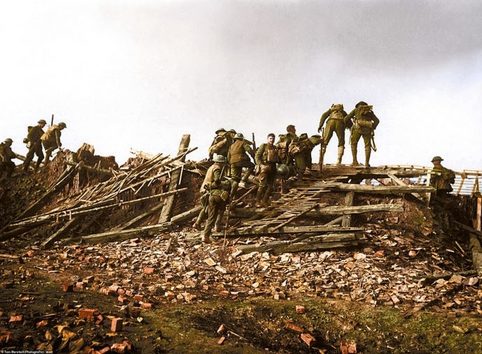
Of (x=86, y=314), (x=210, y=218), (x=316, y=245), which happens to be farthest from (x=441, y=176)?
(x=86, y=314)

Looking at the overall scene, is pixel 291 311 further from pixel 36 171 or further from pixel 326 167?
pixel 36 171

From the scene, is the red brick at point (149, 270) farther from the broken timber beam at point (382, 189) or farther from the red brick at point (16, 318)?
the broken timber beam at point (382, 189)

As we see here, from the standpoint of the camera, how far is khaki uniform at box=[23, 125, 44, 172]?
14.3 metres

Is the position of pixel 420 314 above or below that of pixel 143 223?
below

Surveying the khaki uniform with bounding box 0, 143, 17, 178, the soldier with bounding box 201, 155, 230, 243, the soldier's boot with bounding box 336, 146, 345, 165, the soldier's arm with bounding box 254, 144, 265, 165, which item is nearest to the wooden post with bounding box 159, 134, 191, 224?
the soldier with bounding box 201, 155, 230, 243

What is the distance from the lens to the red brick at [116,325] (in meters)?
4.67

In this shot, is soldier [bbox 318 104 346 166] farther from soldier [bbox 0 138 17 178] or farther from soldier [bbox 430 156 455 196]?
soldier [bbox 0 138 17 178]

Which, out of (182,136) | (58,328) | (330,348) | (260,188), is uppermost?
(182,136)

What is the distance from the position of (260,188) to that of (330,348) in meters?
5.67

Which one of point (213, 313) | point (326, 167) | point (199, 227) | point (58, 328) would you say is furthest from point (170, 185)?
point (58, 328)

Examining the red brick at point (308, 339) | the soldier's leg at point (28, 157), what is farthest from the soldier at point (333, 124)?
the soldier's leg at point (28, 157)

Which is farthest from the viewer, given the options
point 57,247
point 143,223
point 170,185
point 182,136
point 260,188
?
point 182,136

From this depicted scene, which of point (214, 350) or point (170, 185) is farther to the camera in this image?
point (170, 185)

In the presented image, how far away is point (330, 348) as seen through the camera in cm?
518
